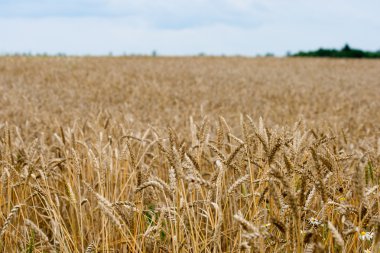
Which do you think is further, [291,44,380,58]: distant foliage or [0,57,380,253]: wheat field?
[291,44,380,58]: distant foliage

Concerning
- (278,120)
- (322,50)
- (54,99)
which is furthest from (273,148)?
(322,50)

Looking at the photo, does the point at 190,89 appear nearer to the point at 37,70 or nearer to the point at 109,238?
the point at 37,70

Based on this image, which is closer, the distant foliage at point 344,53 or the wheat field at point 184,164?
the wheat field at point 184,164

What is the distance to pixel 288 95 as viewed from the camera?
1088cm

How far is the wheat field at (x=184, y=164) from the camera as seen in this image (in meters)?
1.88

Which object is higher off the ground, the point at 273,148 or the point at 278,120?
the point at 273,148

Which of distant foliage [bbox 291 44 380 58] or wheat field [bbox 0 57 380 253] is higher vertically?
distant foliage [bbox 291 44 380 58]

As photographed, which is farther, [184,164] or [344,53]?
[344,53]

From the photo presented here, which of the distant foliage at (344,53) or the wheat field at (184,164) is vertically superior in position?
the distant foliage at (344,53)

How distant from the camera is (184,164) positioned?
2025 millimetres

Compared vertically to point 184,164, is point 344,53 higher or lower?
higher

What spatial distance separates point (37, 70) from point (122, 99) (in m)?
6.91

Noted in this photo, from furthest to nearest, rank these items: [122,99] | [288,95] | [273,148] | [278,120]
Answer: [288,95]
[122,99]
[278,120]
[273,148]

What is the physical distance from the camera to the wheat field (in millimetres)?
1876
